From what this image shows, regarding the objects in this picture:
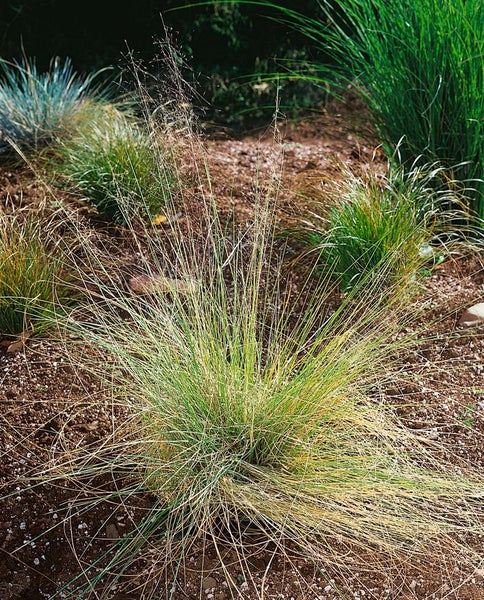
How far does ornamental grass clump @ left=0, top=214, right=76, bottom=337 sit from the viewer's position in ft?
11.5

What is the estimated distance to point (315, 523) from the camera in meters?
2.39

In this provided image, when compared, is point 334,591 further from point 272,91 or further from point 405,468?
point 272,91

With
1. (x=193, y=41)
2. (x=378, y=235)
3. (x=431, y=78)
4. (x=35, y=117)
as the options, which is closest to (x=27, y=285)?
(x=378, y=235)

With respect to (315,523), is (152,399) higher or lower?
higher

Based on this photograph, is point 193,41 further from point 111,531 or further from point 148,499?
point 111,531

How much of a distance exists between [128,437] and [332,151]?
3090mm

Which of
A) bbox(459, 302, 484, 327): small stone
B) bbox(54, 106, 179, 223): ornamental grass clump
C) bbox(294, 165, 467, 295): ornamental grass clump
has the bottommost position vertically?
bbox(459, 302, 484, 327): small stone

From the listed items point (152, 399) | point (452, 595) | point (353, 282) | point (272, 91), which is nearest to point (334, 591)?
point (452, 595)

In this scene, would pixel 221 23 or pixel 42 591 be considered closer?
pixel 42 591

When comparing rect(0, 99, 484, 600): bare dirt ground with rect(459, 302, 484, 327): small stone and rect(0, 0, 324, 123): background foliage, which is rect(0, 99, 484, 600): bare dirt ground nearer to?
rect(459, 302, 484, 327): small stone

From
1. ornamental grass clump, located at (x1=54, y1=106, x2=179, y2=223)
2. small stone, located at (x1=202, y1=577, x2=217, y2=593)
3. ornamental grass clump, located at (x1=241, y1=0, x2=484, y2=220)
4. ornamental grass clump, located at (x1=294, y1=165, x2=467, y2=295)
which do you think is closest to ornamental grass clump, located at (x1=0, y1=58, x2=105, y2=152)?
ornamental grass clump, located at (x1=54, y1=106, x2=179, y2=223)

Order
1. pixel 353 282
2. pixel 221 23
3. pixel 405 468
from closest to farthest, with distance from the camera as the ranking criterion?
pixel 405 468 → pixel 353 282 → pixel 221 23

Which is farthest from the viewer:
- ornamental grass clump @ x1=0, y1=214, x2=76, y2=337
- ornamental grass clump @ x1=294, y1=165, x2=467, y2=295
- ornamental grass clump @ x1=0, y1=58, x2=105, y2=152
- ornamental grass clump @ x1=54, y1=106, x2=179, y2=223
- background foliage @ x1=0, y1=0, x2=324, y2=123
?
background foliage @ x1=0, y1=0, x2=324, y2=123

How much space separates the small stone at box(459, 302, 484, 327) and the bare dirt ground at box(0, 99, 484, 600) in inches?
1.5
